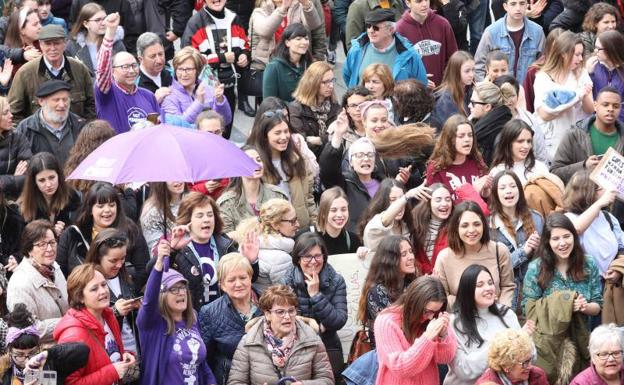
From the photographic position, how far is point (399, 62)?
1697 centimetres

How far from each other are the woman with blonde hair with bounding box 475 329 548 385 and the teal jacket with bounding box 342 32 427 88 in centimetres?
514

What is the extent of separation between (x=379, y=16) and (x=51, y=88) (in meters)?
3.53

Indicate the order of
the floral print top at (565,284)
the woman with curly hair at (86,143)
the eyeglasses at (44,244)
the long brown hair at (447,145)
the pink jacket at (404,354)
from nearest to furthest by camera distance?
the pink jacket at (404,354) < the eyeglasses at (44,244) < the floral print top at (565,284) < the woman with curly hair at (86,143) < the long brown hair at (447,145)

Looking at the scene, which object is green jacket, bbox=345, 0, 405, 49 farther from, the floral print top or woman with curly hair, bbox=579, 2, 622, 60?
the floral print top

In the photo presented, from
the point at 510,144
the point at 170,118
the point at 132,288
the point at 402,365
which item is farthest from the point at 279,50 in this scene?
the point at 402,365

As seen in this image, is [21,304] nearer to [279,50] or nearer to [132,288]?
[132,288]

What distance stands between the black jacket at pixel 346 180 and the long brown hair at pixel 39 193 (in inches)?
90.5

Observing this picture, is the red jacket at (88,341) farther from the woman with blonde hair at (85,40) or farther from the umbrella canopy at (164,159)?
the woman with blonde hair at (85,40)

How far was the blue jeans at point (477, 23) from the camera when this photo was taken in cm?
1988

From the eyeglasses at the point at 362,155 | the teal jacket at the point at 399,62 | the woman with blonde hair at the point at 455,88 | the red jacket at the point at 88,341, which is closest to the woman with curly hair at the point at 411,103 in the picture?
the woman with blonde hair at the point at 455,88

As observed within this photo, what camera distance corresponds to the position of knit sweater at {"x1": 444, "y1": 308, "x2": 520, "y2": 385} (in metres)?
12.3

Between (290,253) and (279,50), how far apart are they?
404cm

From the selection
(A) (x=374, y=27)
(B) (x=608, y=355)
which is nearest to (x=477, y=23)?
(A) (x=374, y=27)

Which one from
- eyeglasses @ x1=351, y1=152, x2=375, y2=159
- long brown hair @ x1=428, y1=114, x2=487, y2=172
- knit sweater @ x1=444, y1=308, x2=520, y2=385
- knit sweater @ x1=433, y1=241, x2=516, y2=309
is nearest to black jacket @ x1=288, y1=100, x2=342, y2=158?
eyeglasses @ x1=351, y1=152, x2=375, y2=159
